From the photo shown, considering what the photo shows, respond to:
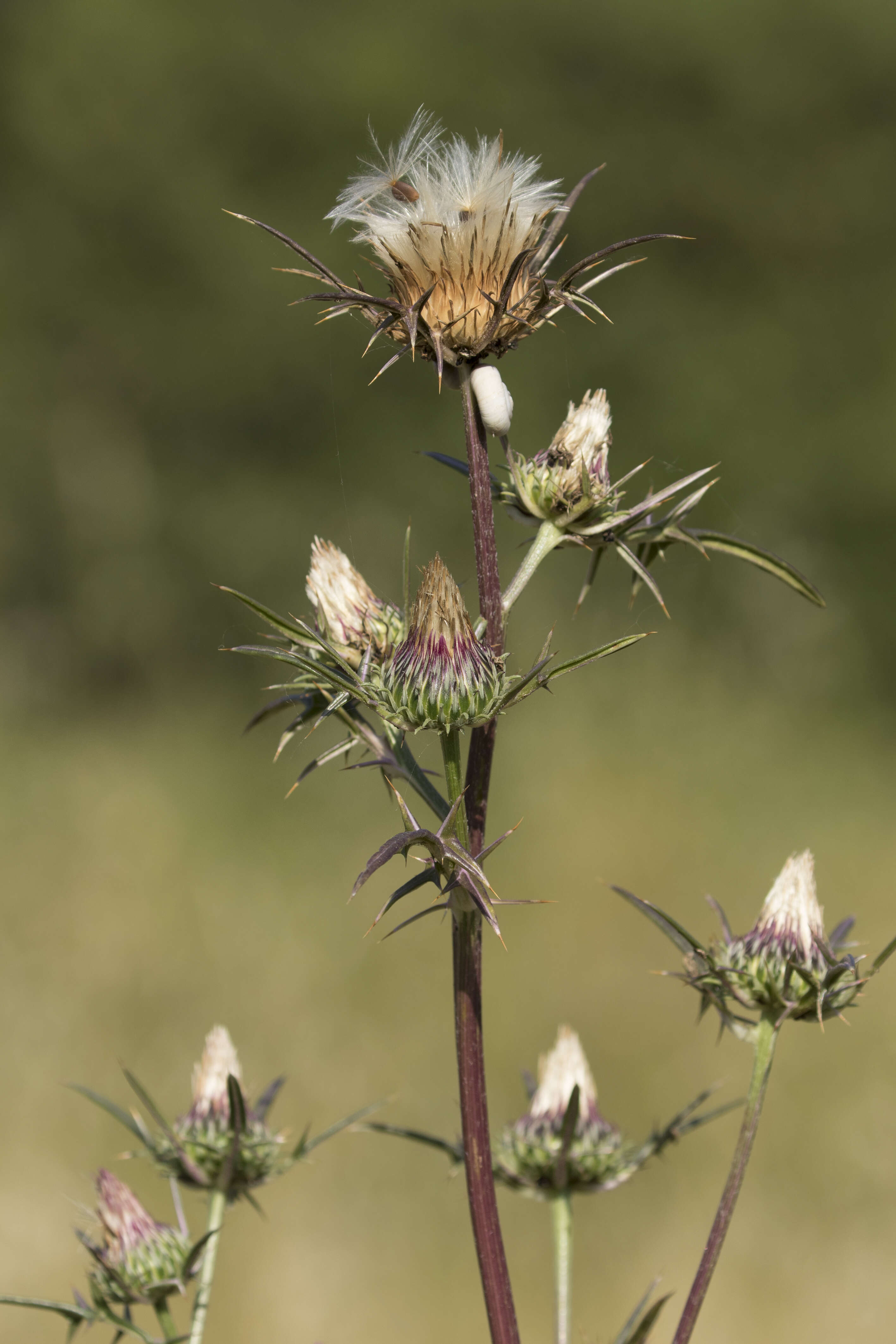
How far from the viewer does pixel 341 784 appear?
351 centimetres

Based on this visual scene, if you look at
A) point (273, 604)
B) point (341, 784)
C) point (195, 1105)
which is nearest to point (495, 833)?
point (341, 784)

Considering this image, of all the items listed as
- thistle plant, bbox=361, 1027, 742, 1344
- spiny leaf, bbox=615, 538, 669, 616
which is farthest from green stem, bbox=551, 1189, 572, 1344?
spiny leaf, bbox=615, 538, 669, 616

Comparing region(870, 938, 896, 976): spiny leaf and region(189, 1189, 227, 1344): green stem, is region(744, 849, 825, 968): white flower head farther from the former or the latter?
region(189, 1189, 227, 1344): green stem

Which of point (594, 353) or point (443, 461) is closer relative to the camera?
point (443, 461)

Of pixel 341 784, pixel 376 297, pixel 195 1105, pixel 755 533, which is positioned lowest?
pixel 195 1105

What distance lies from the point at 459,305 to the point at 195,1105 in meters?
0.76

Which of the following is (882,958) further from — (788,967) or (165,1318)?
(165,1318)

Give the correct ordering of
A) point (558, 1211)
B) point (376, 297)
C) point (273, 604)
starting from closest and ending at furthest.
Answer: point (376, 297)
point (558, 1211)
point (273, 604)

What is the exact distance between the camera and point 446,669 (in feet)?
2.04

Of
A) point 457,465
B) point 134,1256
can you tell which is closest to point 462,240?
point 457,465

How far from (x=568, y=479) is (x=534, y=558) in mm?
64

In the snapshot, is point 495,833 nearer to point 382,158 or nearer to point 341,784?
point 341,784

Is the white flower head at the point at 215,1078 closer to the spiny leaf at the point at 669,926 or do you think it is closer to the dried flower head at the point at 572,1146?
the dried flower head at the point at 572,1146

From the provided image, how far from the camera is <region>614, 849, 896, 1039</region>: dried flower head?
2.39 ft
